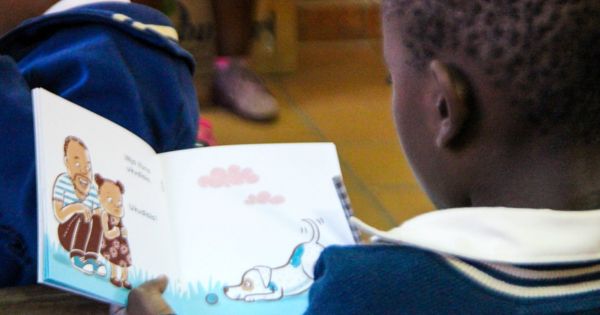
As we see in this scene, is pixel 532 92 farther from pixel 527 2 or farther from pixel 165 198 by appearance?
pixel 165 198

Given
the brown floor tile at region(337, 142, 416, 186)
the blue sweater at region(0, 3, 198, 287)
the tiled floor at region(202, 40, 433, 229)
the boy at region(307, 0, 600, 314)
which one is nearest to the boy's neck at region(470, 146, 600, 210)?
the boy at region(307, 0, 600, 314)

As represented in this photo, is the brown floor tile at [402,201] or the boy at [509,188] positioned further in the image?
the brown floor tile at [402,201]

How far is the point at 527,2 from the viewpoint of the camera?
512 millimetres

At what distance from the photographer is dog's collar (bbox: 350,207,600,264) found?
0.52 m

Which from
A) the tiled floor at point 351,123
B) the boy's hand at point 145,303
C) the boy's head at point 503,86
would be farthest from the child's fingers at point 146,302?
the tiled floor at point 351,123

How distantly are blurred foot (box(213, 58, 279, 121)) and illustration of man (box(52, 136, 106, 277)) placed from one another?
1202mm

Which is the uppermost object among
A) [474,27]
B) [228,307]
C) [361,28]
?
[474,27]

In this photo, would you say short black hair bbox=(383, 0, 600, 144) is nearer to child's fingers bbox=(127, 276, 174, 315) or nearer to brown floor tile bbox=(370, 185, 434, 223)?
child's fingers bbox=(127, 276, 174, 315)

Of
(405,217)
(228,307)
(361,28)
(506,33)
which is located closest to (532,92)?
(506,33)

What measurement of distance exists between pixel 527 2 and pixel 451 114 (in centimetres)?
9

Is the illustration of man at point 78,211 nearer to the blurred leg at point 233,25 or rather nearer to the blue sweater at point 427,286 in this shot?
the blue sweater at point 427,286

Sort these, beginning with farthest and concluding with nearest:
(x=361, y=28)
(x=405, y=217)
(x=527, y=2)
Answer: (x=361, y=28), (x=405, y=217), (x=527, y=2)

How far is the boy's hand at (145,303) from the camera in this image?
24.5 inches

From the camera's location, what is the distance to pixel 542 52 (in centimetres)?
51
